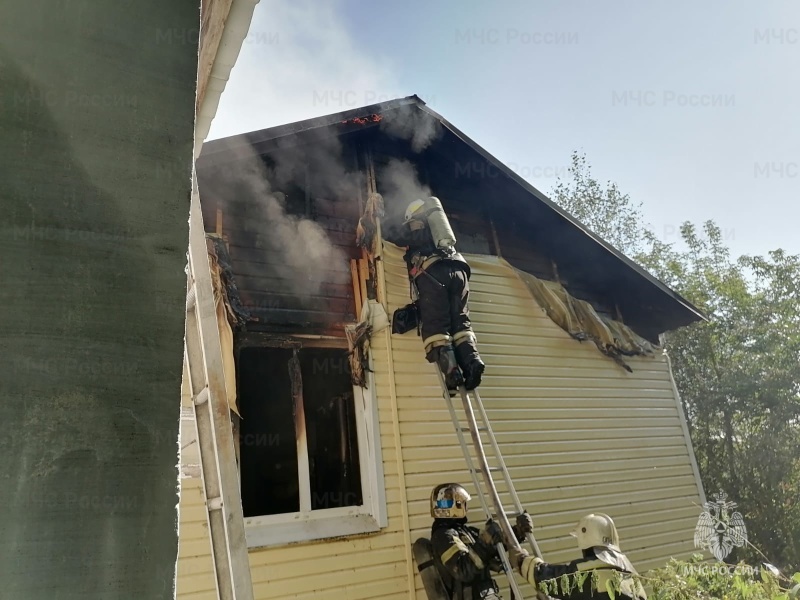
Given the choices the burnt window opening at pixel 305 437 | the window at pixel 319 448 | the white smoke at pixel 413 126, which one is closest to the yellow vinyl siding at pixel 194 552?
the window at pixel 319 448

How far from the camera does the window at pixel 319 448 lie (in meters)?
4.49

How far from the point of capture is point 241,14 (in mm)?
1928

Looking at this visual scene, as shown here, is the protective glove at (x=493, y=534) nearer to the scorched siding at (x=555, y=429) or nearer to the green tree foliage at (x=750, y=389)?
the scorched siding at (x=555, y=429)

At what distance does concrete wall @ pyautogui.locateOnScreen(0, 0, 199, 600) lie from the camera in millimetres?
1116

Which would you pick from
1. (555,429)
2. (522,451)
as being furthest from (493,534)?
(555,429)

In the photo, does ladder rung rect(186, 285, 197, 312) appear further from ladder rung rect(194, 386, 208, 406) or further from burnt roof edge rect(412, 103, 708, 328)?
burnt roof edge rect(412, 103, 708, 328)

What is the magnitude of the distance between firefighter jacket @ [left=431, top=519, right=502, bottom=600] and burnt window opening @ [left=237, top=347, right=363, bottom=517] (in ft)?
3.20

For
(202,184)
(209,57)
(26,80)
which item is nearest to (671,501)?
(202,184)

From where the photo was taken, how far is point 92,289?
1276 mm

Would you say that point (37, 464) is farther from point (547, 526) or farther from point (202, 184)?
point (547, 526)

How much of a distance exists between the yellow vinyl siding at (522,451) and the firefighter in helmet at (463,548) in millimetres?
590

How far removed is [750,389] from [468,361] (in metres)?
18.2

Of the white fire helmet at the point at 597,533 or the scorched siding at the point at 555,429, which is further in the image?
the scorched siding at the point at 555,429

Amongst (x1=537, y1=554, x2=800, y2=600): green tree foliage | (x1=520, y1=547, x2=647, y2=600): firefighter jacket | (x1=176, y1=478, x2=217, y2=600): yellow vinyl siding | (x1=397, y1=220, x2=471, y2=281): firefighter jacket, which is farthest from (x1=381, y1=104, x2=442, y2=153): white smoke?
(x1=537, y1=554, x2=800, y2=600): green tree foliage
